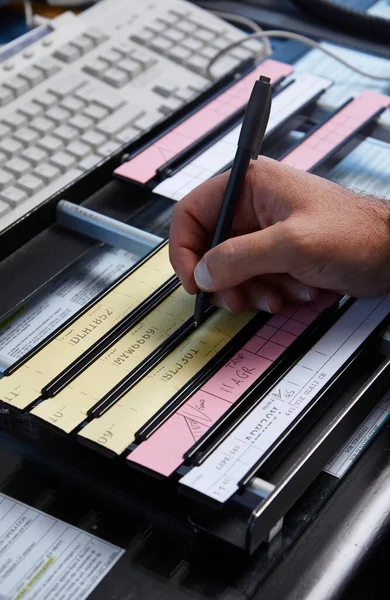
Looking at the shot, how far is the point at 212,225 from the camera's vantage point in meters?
0.85

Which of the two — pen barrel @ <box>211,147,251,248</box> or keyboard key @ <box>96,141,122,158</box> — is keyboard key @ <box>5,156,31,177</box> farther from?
pen barrel @ <box>211,147,251,248</box>

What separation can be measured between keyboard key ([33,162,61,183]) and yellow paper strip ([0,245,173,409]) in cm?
17

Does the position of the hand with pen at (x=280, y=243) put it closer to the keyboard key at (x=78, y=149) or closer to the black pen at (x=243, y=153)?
the black pen at (x=243, y=153)

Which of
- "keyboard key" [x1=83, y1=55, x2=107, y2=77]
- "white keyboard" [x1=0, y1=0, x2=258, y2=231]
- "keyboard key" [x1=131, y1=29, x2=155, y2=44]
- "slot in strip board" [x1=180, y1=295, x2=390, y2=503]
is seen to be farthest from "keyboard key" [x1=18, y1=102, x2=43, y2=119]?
"slot in strip board" [x1=180, y1=295, x2=390, y2=503]

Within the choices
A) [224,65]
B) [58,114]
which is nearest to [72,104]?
[58,114]

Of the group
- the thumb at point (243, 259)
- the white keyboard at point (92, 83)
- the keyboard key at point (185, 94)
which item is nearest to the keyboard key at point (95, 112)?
the white keyboard at point (92, 83)

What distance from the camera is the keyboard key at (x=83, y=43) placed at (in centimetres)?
112

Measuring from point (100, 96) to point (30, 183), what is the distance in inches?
7.4

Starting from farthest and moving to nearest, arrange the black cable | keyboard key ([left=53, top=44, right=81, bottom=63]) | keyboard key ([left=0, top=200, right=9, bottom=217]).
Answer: the black cable
keyboard key ([left=53, top=44, right=81, bottom=63])
keyboard key ([left=0, top=200, right=9, bottom=217])

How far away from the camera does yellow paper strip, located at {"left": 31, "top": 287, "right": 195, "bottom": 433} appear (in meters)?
0.68

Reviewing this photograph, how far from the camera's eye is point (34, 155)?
97 centimetres

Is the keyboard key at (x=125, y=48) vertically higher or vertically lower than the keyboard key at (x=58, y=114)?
higher

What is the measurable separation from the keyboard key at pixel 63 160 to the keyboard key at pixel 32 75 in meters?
0.14

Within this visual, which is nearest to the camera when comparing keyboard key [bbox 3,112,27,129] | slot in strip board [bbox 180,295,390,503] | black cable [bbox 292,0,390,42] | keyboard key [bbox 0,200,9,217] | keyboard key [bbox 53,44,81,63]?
slot in strip board [bbox 180,295,390,503]
